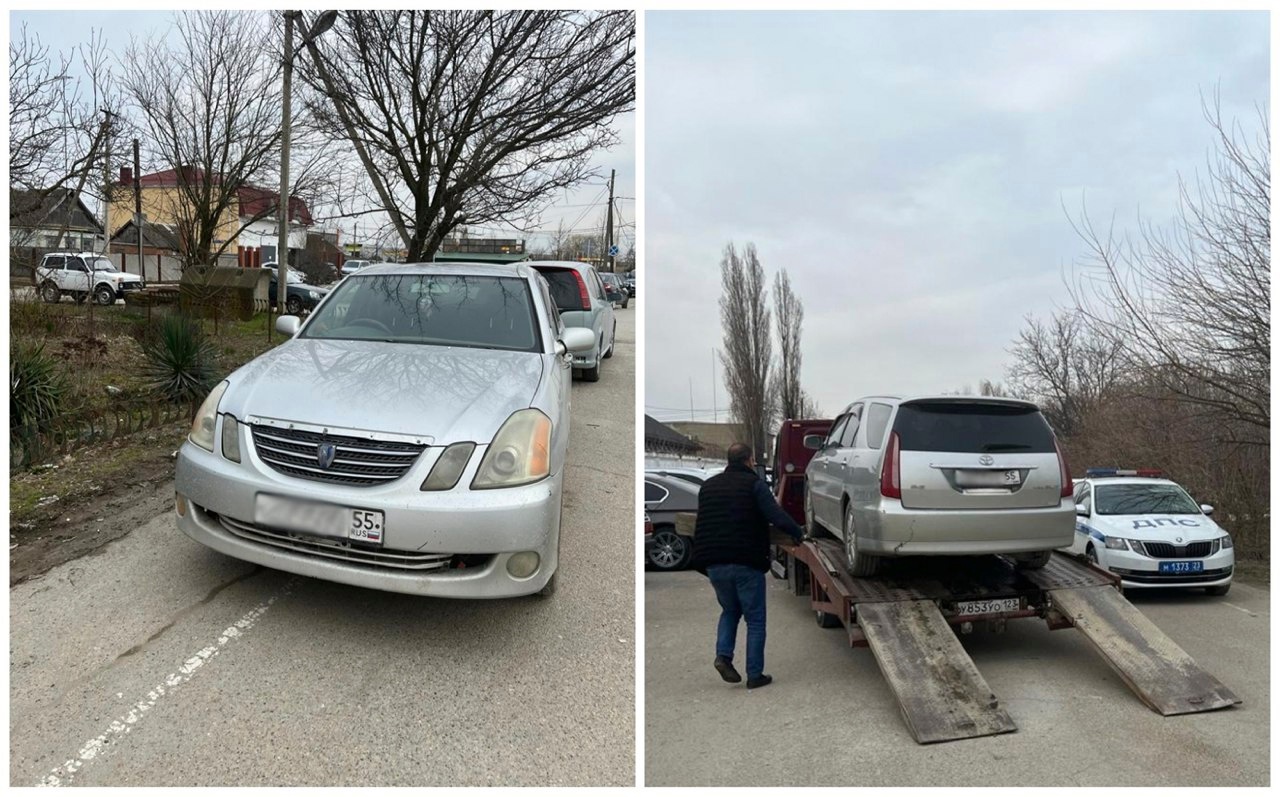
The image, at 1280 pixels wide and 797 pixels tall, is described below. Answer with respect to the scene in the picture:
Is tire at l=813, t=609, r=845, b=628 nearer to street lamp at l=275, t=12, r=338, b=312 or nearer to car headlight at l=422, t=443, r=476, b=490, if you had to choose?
car headlight at l=422, t=443, r=476, b=490

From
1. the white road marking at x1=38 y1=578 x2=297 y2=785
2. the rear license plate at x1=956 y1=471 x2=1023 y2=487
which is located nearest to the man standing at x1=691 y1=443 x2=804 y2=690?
the rear license plate at x1=956 y1=471 x2=1023 y2=487

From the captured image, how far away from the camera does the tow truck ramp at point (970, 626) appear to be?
493 cm

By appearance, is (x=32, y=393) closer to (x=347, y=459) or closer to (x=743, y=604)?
(x=347, y=459)

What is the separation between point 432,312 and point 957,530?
146 inches

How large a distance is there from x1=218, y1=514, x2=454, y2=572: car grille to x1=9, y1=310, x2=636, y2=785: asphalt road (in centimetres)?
40

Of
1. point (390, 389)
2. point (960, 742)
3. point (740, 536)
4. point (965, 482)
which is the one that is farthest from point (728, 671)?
point (390, 389)

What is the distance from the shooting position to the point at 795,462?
10.2 meters

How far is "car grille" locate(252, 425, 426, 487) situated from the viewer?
3.69 meters

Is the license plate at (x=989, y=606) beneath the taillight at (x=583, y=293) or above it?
beneath

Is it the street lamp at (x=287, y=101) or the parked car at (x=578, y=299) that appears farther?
the street lamp at (x=287, y=101)

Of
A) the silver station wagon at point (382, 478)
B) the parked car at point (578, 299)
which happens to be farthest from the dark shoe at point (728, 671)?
the parked car at point (578, 299)

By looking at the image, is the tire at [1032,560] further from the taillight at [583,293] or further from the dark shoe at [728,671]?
the taillight at [583,293]

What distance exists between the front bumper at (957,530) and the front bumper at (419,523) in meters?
2.88

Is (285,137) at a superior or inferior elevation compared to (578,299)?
superior
